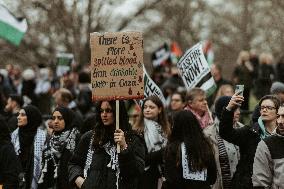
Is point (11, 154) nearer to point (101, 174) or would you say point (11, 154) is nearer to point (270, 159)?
point (101, 174)

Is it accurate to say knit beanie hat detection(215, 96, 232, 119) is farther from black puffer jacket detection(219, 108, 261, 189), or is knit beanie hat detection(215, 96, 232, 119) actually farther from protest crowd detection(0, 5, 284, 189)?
black puffer jacket detection(219, 108, 261, 189)

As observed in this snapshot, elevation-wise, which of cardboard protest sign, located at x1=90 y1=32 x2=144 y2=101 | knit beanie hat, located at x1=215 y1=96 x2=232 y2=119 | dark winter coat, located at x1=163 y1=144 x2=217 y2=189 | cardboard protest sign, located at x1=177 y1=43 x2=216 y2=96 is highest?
cardboard protest sign, located at x1=177 y1=43 x2=216 y2=96

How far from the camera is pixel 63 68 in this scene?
63.8ft

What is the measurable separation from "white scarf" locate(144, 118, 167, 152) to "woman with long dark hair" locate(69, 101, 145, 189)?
6.60ft

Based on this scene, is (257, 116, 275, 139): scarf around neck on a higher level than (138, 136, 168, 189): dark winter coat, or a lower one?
higher

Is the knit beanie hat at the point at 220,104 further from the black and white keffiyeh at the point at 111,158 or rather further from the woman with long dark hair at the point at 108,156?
the black and white keffiyeh at the point at 111,158

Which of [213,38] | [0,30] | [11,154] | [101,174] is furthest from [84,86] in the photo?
[213,38]

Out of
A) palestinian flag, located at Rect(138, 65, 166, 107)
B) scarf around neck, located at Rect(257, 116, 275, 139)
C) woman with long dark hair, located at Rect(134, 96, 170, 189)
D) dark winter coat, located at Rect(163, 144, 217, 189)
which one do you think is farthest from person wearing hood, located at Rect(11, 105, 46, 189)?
scarf around neck, located at Rect(257, 116, 275, 139)

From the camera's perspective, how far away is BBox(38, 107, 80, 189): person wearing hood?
35.2ft

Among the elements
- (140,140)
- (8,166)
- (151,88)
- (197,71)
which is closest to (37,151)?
(8,166)

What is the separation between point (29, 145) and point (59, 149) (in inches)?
25.9

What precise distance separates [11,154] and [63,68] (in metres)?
9.56

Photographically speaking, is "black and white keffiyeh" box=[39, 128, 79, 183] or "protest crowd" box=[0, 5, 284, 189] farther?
"black and white keffiyeh" box=[39, 128, 79, 183]

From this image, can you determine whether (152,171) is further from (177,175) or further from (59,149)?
(177,175)
